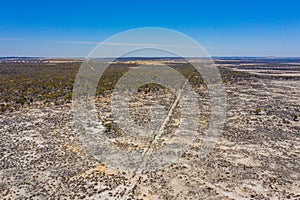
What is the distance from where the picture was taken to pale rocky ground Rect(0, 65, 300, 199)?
11.5m

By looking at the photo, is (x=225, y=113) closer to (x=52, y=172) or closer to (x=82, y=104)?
(x=82, y=104)

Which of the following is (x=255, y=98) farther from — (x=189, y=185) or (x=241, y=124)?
(x=189, y=185)

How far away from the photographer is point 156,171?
13492 mm

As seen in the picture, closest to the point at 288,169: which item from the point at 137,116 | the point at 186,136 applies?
the point at 186,136

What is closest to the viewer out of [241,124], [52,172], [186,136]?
[52,172]

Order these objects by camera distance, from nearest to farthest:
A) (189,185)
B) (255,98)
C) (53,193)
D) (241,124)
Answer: (53,193) → (189,185) → (241,124) → (255,98)

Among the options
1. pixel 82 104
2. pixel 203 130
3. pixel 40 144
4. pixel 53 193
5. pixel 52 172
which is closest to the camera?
pixel 53 193

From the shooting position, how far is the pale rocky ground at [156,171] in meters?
11.5

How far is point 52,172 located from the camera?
13188 mm

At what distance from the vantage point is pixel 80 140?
1797 cm

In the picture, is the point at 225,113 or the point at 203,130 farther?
the point at 225,113

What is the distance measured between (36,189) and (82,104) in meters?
17.7

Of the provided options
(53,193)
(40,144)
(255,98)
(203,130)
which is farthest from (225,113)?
(53,193)

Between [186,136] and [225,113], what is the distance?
862 cm
